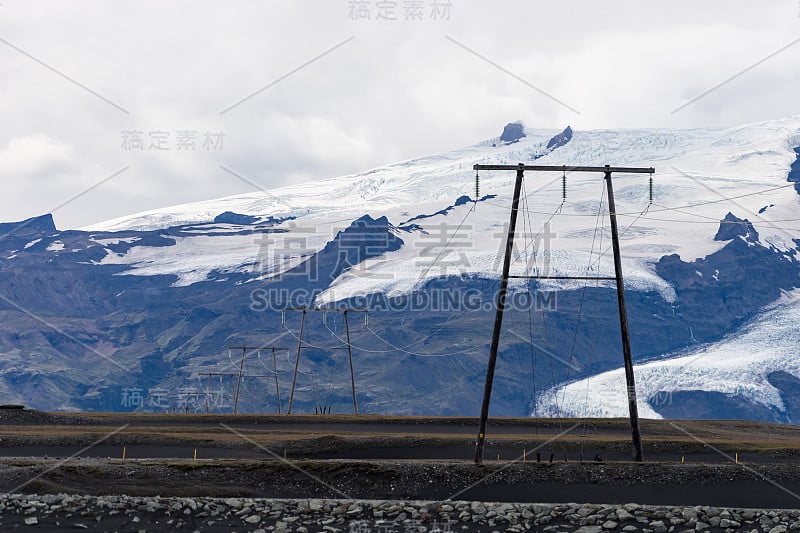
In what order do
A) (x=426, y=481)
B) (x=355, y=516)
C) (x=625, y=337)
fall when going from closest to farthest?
(x=355, y=516) → (x=426, y=481) → (x=625, y=337)

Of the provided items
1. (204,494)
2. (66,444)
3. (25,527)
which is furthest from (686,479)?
(66,444)

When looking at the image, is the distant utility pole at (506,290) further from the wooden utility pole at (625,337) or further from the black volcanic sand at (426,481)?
the black volcanic sand at (426,481)

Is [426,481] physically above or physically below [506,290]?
below

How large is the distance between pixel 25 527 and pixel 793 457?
137 feet

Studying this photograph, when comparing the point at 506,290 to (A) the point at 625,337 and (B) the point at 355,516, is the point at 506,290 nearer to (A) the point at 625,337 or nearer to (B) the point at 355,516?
(A) the point at 625,337

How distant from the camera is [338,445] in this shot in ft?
209

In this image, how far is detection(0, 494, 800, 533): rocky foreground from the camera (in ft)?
125

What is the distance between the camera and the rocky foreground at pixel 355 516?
38.1m

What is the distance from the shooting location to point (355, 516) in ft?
129

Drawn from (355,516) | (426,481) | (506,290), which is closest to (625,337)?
(506,290)

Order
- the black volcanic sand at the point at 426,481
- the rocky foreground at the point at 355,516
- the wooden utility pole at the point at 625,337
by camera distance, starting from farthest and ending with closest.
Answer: the wooden utility pole at the point at 625,337
the black volcanic sand at the point at 426,481
the rocky foreground at the point at 355,516

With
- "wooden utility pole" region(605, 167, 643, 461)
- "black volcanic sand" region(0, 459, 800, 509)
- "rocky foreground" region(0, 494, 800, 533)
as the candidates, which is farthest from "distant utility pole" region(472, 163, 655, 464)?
"rocky foreground" region(0, 494, 800, 533)

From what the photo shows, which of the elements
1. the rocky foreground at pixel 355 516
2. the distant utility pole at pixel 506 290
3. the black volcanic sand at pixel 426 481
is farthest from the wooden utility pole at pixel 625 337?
the rocky foreground at pixel 355 516

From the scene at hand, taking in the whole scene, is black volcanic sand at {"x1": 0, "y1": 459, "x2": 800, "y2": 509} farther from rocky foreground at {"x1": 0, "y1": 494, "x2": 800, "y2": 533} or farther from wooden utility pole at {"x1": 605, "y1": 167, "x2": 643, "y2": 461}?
wooden utility pole at {"x1": 605, "y1": 167, "x2": 643, "y2": 461}
